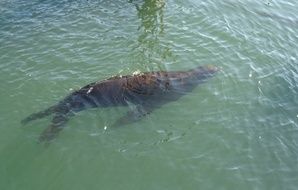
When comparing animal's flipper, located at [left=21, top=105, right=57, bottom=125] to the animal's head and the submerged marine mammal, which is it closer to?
the submerged marine mammal

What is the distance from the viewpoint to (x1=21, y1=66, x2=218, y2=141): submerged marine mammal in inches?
571

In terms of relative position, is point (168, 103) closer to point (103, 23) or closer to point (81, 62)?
point (81, 62)

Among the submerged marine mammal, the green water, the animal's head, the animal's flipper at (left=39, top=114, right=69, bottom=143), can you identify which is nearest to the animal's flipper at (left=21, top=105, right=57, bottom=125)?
the submerged marine mammal

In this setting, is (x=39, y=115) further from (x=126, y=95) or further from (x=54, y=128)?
(x=126, y=95)

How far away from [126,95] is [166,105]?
1.34 metres

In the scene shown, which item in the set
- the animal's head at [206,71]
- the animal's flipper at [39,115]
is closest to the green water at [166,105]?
the animal's flipper at [39,115]

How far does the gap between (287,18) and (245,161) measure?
9.48 m

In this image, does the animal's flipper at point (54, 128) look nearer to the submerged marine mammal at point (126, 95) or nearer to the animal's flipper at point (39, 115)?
the submerged marine mammal at point (126, 95)

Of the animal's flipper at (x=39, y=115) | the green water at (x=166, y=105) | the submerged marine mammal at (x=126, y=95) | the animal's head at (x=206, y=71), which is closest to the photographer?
the green water at (x=166, y=105)

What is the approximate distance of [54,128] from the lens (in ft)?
46.0

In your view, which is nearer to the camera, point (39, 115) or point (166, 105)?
point (39, 115)

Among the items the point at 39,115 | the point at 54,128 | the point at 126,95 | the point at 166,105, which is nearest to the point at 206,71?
the point at 166,105

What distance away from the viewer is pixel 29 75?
16.2 meters

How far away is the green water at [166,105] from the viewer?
1289cm
